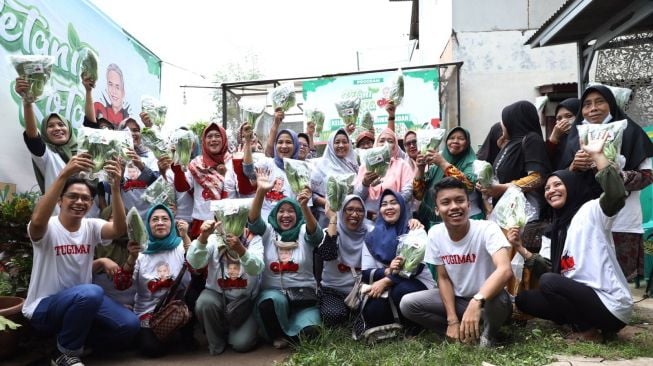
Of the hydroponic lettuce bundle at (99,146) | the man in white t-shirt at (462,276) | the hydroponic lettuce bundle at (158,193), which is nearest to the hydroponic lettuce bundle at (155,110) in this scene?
the hydroponic lettuce bundle at (158,193)

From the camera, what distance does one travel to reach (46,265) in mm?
3234

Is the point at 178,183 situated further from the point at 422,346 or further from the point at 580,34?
the point at 580,34

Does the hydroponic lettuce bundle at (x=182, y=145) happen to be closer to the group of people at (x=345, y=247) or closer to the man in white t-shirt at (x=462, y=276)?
the group of people at (x=345, y=247)

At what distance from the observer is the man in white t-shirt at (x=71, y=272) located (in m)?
3.12

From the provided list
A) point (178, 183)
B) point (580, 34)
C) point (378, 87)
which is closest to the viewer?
point (178, 183)

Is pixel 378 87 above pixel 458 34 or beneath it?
beneath

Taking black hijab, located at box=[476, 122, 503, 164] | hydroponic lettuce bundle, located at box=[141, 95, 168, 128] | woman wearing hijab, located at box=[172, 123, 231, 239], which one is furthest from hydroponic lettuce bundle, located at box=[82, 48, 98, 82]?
black hijab, located at box=[476, 122, 503, 164]

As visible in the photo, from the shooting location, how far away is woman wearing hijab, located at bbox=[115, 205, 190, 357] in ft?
11.9

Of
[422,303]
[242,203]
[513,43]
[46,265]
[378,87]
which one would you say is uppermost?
[513,43]

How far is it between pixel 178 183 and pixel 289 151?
3.73 ft

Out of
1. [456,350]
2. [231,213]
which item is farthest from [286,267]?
[456,350]

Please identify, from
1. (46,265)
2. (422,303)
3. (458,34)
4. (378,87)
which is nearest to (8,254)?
(46,265)

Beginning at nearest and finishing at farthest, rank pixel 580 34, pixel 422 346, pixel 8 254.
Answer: pixel 422 346
pixel 8 254
pixel 580 34

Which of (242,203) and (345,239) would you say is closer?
(242,203)
